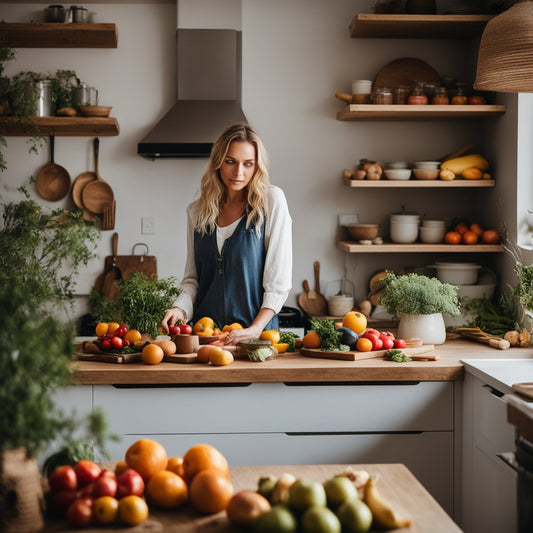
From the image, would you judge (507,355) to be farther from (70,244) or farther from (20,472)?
(70,244)

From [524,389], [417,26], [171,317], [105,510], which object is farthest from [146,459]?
[417,26]

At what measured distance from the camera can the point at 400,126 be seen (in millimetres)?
4672

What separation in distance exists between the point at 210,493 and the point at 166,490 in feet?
0.30

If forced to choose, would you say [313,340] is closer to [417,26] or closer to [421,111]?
[421,111]

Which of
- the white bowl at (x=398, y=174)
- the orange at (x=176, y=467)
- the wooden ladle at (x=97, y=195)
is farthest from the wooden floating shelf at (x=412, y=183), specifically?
the orange at (x=176, y=467)

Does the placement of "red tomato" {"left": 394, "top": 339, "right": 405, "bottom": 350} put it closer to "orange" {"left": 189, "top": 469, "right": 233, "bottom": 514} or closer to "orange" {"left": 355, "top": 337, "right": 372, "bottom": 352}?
"orange" {"left": 355, "top": 337, "right": 372, "bottom": 352}

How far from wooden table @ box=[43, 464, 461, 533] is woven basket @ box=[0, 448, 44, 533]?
0.27ft

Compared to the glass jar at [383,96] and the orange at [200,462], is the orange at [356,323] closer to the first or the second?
the orange at [200,462]

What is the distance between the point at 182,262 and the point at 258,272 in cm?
179

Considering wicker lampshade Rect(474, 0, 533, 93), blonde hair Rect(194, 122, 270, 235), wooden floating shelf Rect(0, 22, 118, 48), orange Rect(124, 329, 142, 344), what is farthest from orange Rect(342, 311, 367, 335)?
wooden floating shelf Rect(0, 22, 118, 48)

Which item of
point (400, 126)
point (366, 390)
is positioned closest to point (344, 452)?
point (366, 390)

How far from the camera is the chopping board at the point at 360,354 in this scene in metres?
2.57

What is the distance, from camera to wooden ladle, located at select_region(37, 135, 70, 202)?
4.64 meters

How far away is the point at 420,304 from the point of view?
9.42ft
